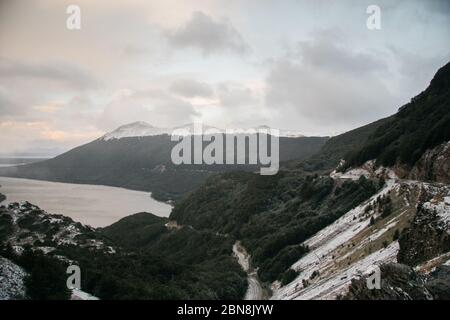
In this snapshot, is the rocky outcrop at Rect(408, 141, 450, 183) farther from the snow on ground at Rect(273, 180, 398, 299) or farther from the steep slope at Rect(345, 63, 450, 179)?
the snow on ground at Rect(273, 180, 398, 299)

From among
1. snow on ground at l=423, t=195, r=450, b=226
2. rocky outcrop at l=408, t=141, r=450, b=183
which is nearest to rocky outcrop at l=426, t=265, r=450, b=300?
snow on ground at l=423, t=195, r=450, b=226

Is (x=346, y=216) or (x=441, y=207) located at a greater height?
(x=441, y=207)

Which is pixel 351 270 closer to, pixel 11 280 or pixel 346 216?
pixel 346 216

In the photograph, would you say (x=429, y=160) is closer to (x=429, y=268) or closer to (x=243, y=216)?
(x=429, y=268)

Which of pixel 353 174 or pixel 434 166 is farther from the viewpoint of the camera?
pixel 353 174

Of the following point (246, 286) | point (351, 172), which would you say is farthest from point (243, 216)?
point (246, 286)

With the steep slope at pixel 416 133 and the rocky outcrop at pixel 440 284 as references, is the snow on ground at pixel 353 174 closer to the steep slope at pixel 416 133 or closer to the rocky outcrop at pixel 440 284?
the steep slope at pixel 416 133

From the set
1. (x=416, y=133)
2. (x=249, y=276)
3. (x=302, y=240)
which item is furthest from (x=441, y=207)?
(x=416, y=133)

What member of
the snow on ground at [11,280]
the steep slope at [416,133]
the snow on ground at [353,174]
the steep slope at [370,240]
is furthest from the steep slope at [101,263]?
the steep slope at [416,133]
